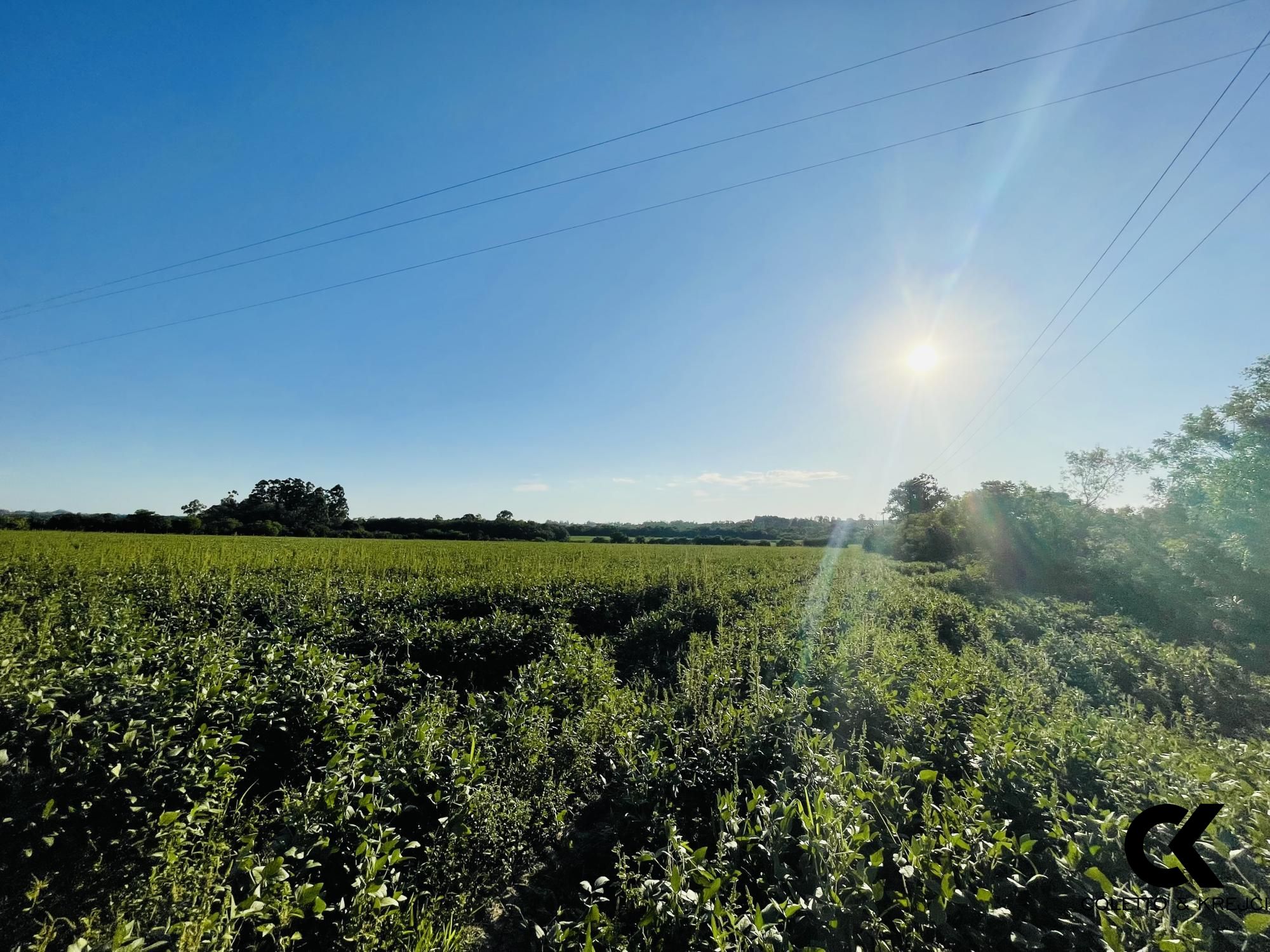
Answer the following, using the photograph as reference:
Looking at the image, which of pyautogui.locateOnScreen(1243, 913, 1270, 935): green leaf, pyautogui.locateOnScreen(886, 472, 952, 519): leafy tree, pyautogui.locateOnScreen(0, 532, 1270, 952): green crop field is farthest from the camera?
pyautogui.locateOnScreen(886, 472, 952, 519): leafy tree

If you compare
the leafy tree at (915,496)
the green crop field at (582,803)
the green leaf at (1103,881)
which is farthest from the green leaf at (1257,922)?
the leafy tree at (915,496)

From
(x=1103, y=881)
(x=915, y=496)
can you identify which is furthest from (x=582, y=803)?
(x=915, y=496)

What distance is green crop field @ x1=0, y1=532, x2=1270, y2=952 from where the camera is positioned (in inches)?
95.7

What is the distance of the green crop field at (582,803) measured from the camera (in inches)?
95.7

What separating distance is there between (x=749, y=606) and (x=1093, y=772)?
9655 millimetres

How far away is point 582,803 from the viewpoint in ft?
15.8

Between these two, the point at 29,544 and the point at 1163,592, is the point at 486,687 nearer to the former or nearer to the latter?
the point at 29,544

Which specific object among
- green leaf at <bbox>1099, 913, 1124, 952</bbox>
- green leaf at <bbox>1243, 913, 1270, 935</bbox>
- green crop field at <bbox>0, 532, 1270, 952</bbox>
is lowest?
green crop field at <bbox>0, 532, 1270, 952</bbox>

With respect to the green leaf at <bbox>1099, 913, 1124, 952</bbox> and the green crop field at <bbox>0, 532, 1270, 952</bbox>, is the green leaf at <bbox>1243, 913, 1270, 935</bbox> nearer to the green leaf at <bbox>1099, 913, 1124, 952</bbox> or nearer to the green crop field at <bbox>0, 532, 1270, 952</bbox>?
the green crop field at <bbox>0, 532, 1270, 952</bbox>

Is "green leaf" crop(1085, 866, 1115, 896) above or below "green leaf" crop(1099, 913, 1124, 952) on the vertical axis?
above

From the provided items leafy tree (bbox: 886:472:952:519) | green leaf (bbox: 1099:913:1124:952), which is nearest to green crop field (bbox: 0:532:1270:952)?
green leaf (bbox: 1099:913:1124:952)

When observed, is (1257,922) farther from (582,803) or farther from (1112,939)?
(582,803)

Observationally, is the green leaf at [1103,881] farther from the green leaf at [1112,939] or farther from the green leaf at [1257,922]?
the green leaf at [1257,922]

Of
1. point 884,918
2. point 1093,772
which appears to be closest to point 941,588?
point 1093,772
